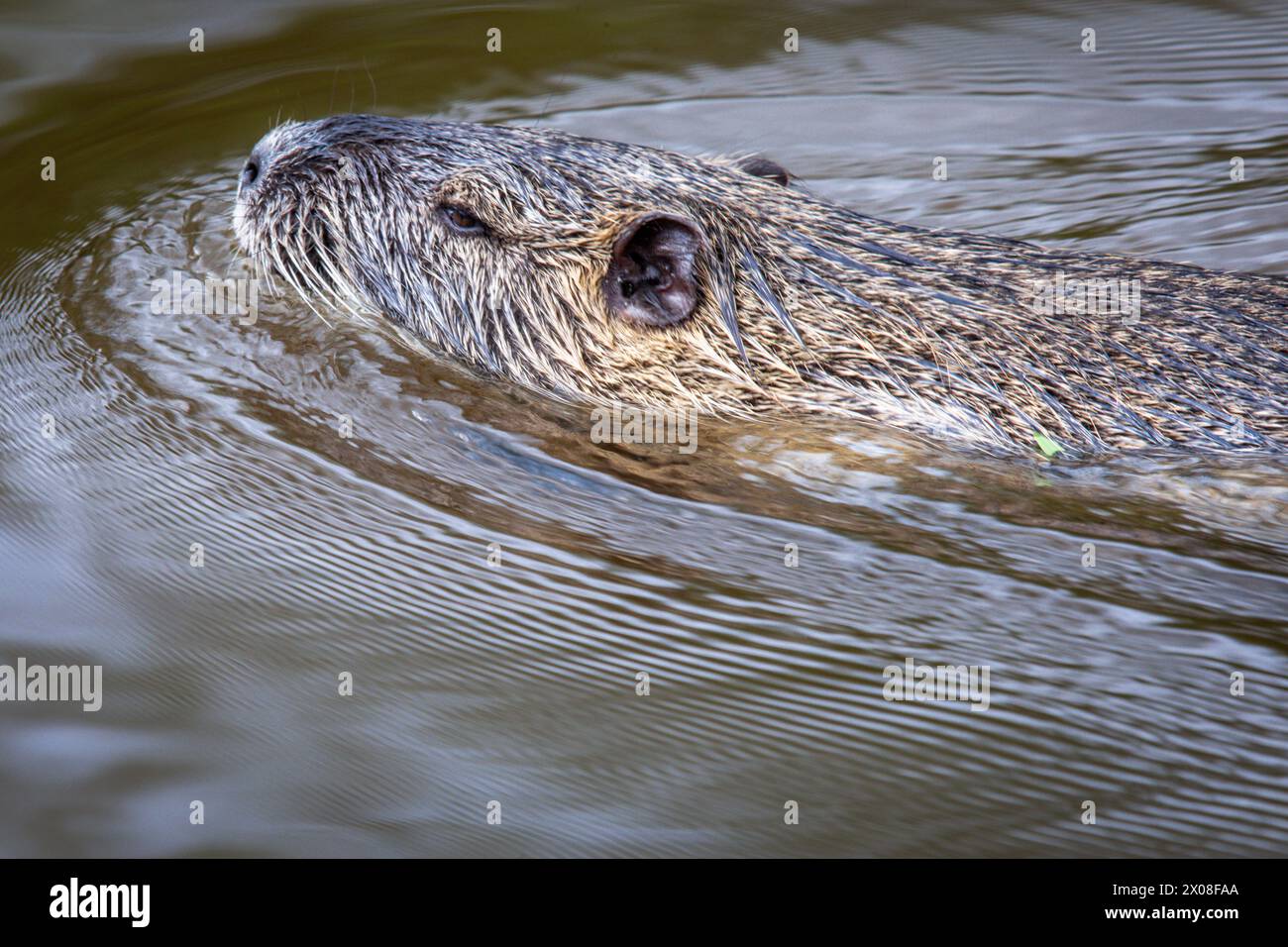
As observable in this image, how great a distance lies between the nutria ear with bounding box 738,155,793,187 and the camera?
4.77 meters

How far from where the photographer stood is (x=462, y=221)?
4.25m

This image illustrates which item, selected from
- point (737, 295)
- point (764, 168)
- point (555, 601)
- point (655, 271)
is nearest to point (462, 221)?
point (655, 271)

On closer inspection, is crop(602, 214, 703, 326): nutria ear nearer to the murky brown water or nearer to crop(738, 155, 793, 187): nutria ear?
the murky brown water

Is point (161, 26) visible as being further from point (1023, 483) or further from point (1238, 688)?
point (1238, 688)

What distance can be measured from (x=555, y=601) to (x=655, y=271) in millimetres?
1263

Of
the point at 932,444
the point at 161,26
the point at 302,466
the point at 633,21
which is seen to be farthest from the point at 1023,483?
the point at 161,26

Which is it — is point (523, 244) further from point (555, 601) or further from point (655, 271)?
point (555, 601)

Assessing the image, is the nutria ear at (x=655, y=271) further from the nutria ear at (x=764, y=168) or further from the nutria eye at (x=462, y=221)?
the nutria ear at (x=764, y=168)

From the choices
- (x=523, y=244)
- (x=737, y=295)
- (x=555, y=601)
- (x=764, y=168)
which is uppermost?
(x=764, y=168)

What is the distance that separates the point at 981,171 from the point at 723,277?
249 centimetres

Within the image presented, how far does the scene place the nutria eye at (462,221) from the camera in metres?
4.22

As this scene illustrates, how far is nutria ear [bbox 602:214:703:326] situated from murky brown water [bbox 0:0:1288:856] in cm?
Result: 38

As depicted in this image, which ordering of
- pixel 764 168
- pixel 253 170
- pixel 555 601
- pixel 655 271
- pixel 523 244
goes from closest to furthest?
pixel 555 601 → pixel 655 271 → pixel 523 244 → pixel 253 170 → pixel 764 168

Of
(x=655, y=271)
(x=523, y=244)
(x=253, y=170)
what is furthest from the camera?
(x=253, y=170)
